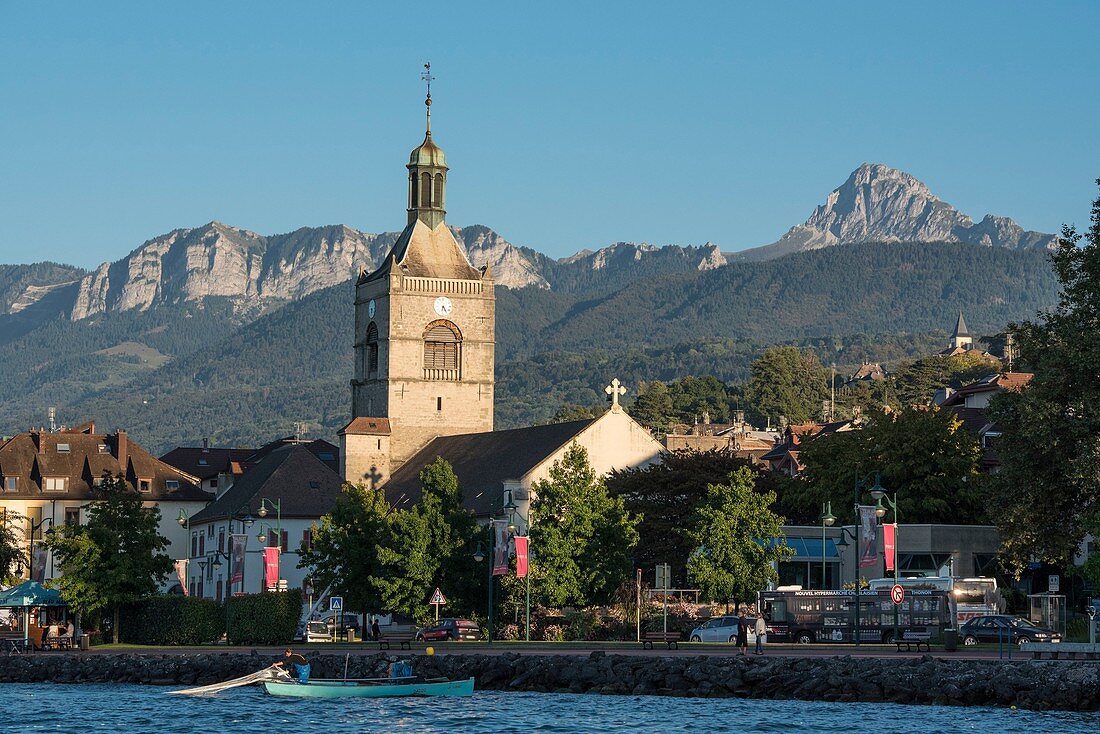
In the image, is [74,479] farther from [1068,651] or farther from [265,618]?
[1068,651]

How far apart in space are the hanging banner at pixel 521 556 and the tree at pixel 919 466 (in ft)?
71.9

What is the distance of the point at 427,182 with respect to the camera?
363 feet

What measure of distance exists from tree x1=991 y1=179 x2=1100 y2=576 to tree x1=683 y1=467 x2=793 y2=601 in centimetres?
1470

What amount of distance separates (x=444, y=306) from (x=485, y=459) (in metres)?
12.9

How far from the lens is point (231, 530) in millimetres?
102875

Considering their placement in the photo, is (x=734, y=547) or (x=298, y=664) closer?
(x=298, y=664)

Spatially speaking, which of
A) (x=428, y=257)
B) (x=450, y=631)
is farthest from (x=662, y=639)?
(x=428, y=257)

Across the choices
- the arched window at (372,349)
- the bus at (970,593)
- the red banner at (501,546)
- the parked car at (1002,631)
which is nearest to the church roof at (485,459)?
the arched window at (372,349)

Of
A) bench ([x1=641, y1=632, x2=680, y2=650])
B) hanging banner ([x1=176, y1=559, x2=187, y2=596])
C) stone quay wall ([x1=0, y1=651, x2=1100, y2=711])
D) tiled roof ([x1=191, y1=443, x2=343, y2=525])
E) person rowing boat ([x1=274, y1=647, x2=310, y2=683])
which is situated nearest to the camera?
stone quay wall ([x1=0, y1=651, x2=1100, y2=711])

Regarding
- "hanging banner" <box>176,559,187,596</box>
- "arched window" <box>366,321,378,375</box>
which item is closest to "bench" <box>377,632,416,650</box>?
"arched window" <box>366,321,378,375</box>

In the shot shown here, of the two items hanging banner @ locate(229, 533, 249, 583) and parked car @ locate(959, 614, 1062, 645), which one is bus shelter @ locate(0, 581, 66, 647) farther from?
parked car @ locate(959, 614, 1062, 645)

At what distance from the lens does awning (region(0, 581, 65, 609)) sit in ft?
247

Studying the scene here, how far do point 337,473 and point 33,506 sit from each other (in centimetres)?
2577

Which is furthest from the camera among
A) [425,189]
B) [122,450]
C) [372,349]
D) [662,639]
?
[122,450]
